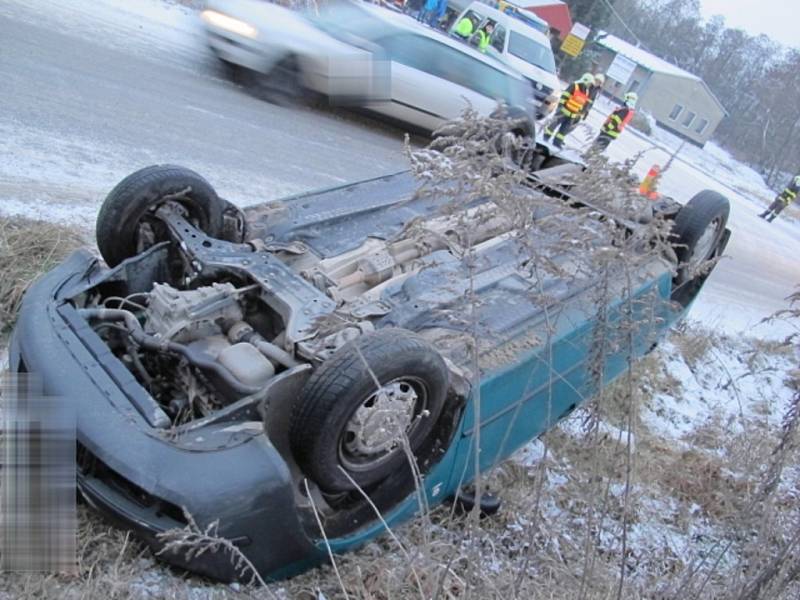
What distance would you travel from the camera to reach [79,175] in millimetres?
4918

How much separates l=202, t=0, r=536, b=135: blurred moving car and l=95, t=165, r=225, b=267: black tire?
215 inches

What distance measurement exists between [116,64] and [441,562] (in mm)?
7212

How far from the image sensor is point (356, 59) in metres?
8.30

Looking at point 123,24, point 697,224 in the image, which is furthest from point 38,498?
point 123,24

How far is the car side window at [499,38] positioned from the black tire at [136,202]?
38.8 ft

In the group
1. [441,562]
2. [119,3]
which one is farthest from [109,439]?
[119,3]

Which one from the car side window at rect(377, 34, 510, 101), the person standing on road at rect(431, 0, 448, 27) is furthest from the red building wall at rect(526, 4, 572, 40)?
the car side window at rect(377, 34, 510, 101)

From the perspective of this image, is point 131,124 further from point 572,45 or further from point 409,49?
point 572,45

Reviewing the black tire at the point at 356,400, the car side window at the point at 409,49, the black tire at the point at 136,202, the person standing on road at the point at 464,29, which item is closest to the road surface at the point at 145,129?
the car side window at the point at 409,49

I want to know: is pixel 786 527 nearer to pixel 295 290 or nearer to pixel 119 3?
pixel 295 290

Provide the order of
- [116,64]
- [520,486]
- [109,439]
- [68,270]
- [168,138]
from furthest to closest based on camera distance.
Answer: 1. [116,64]
2. [168,138]
3. [520,486]
4. [68,270]
5. [109,439]

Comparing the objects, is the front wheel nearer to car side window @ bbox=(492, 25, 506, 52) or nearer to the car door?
the car door

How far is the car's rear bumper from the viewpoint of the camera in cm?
199

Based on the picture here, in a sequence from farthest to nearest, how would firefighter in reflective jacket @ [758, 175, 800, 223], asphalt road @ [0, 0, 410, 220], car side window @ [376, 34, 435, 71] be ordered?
1. firefighter in reflective jacket @ [758, 175, 800, 223]
2. car side window @ [376, 34, 435, 71]
3. asphalt road @ [0, 0, 410, 220]
